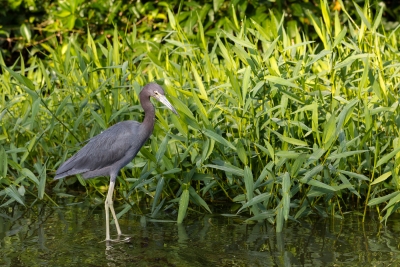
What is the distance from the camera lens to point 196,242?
15.0 ft

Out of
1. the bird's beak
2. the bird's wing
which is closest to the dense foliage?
the bird's beak

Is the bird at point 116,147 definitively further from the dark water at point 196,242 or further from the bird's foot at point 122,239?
the dark water at point 196,242

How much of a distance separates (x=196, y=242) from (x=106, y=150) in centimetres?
85

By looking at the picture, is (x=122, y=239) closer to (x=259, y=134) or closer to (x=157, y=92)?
(x=157, y=92)

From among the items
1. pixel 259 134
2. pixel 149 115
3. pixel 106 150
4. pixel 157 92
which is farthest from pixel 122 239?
pixel 259 134

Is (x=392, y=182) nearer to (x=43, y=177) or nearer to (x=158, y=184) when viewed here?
(x=158, y=184)

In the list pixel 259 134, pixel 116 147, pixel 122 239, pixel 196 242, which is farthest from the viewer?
pixel 259 134

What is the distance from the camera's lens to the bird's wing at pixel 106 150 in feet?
15.8

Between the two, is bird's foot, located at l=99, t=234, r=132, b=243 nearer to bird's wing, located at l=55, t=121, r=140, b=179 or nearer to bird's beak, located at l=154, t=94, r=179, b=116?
bird's wing, located at l=55, t=121, r=140, b=179

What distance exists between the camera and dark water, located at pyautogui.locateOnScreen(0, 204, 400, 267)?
419 centimetres

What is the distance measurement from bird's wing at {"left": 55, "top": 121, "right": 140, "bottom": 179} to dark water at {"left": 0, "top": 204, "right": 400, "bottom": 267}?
41 cm

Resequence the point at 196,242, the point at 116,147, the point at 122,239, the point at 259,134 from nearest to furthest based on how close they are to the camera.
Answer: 1. the point at 196,242
2. the point at 122,239
3. the point at 116,147
4. the point at 259,134

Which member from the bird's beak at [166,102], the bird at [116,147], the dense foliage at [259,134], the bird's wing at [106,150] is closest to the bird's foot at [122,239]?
the bird at [116,147]

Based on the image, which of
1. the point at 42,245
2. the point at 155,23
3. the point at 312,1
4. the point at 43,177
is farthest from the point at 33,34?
the point at 42,245
